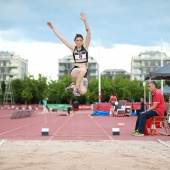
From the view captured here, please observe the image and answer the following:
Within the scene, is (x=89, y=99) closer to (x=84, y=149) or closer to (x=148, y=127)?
(x=148, y=127)

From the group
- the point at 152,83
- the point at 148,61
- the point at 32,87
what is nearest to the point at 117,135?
the point at 152,83

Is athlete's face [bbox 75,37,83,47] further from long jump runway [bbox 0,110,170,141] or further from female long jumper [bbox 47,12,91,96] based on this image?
long jump runway [bbox 0,110,170,141]

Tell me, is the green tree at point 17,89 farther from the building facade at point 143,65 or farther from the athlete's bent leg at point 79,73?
the athlete's bent leg at point 79,73

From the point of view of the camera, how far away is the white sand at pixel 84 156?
24.0 feet

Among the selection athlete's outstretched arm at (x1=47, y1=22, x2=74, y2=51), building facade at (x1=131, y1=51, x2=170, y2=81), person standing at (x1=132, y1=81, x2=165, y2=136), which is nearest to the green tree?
building facade at (x1=131, y1=51, x2=170, y2=81)

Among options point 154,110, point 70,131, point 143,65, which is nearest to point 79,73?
point 154,110

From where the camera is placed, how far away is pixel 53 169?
698cm

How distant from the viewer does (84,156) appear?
866cm

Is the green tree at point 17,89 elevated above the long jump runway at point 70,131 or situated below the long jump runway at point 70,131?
above

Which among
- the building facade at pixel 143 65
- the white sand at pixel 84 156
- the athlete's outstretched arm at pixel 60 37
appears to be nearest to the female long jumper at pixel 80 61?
the athlete's outstretched arm at pixel 60 37

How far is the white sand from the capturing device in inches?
288

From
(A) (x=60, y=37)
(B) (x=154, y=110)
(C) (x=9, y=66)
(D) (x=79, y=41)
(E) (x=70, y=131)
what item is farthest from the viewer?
(C) (x=9, y=66)

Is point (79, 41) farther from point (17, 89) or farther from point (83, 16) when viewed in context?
point (17, 89)

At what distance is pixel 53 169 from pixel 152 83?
8.20 metres
